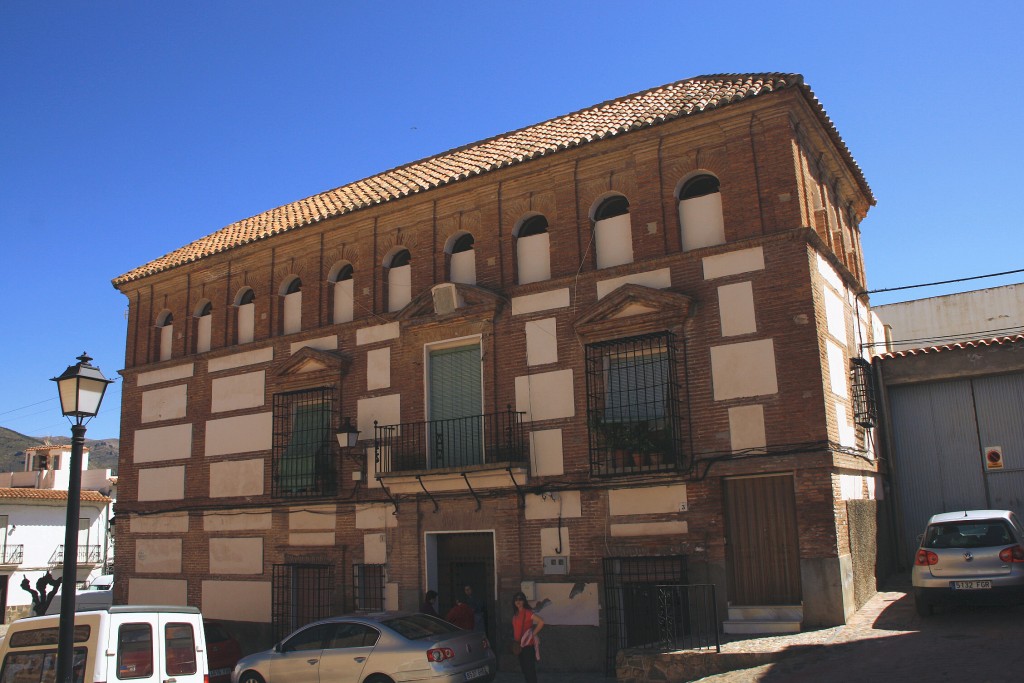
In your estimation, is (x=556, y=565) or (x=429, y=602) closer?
(x=556, y=565)

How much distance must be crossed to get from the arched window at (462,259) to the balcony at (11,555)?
87.3 feet

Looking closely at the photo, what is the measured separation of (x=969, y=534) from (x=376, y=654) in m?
7.69

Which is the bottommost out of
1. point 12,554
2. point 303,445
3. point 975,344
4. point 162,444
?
point 12,554

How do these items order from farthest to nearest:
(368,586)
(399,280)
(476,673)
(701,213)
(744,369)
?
(399,280)
(368,586)
(701,213)
(744,369)
(476,673)

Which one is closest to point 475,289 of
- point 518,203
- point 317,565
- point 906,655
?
point 518,203

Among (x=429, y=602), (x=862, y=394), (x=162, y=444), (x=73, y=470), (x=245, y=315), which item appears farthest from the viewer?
(x=162, y=444)

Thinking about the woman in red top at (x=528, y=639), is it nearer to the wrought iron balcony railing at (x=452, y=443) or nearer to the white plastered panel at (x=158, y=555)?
the wrought iron balcony railing at (x=452, y=443)

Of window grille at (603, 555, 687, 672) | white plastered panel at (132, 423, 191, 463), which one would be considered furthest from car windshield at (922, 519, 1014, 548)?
white plastered panel at (132, 423, 191, 463)

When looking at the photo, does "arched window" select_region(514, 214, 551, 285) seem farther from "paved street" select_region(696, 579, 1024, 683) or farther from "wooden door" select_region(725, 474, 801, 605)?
"paved street" select_region(696, 579, 1024, 683)

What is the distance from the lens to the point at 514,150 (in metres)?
15.8

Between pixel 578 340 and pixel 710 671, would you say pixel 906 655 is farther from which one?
pixel 578 340

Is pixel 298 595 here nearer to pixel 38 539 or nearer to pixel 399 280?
pixel 399 280

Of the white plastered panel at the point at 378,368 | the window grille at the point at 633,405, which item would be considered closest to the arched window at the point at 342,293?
the white plastered panel at the point at 378,368

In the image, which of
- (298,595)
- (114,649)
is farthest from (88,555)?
(114,649)
